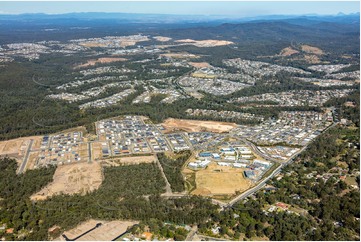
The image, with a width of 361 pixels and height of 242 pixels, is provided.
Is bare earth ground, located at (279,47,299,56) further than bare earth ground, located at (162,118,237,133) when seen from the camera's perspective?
Yes

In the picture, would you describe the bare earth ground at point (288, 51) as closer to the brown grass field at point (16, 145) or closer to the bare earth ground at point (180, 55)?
the bare earth ground at point (180, 55)

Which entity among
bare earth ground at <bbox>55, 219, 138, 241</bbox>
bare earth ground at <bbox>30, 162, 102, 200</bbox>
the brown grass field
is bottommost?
the brown grass field

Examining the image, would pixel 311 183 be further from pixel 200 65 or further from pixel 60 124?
pixel 200 65

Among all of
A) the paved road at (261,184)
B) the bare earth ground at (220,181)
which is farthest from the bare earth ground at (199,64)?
the bare earth ground at (220,181)

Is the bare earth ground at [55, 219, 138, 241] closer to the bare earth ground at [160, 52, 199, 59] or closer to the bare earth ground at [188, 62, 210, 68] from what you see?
the bare earth ground at [188, 62, 210, 68]

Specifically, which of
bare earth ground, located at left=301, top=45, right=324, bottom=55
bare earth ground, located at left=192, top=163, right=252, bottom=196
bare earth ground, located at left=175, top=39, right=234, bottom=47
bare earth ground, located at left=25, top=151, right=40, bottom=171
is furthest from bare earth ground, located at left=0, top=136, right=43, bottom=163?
bare earth ground, located at left=175, top=39, right=234, bottom=47

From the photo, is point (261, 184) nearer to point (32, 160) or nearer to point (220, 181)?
point (220, 181)

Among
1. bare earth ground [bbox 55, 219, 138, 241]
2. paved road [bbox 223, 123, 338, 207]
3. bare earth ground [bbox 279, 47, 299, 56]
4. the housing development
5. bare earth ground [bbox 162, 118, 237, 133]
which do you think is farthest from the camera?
bare earth ground [bbox 279, 47, 299, 56]
